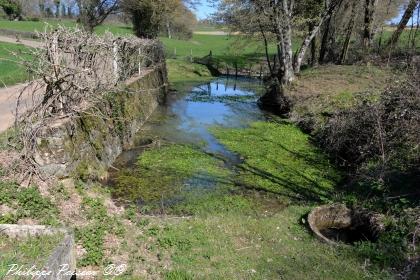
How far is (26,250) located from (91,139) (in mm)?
5950

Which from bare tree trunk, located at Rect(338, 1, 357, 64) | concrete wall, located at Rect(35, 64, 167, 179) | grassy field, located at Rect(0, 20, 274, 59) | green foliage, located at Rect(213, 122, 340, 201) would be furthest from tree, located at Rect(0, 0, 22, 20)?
green foliage, located at Rect(213, 122, 340, 201)

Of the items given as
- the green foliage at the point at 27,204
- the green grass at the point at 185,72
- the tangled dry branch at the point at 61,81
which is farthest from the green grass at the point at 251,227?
the green grass at the point at 185,72

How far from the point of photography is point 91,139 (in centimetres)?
1083

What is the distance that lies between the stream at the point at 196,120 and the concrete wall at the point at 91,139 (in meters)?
0.46

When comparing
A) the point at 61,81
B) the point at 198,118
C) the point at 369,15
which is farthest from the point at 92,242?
the point at 369,15

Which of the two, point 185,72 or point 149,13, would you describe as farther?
point 185,72

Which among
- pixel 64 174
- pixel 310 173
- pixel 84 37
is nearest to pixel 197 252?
pixel 64 174

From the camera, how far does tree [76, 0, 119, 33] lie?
3712 cm

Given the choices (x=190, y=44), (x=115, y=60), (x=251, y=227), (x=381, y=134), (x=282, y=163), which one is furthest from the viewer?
(x=190, y=44)

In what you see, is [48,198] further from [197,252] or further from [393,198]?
[393,198]

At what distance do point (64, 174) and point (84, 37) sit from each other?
3853 millimetres

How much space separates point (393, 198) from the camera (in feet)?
29.8

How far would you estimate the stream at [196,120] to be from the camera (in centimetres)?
1319

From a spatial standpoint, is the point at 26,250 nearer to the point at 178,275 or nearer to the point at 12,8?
the point at 178,275
